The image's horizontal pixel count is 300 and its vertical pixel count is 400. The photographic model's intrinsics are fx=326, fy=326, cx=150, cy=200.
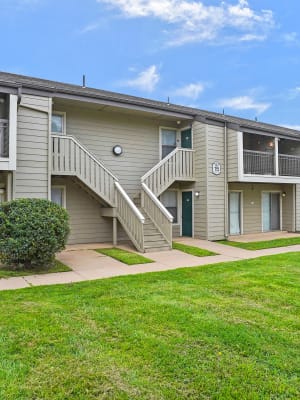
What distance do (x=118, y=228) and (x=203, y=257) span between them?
4.07 metres

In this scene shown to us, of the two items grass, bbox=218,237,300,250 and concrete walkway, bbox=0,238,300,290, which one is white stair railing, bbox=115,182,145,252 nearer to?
concrete walkway, bbox=0,238,300,290

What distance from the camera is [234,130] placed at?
13070mm

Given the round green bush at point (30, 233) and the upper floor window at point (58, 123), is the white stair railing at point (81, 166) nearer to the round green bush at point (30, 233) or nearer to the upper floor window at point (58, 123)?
the upper floor window at point (58, 123)

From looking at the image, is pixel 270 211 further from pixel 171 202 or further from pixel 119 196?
pixel 119 196

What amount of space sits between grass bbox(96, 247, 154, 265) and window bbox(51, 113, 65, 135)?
14.5 feet

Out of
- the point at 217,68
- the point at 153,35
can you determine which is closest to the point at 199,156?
the point at 153,35

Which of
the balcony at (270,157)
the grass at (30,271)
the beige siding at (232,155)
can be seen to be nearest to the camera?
the grass at (30,271)

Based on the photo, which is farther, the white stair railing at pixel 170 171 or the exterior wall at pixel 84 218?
the white stair railing at pixel 170 171

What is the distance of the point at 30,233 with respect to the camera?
286 inches

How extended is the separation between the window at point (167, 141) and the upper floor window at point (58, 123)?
424 cm

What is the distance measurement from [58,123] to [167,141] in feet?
15.3

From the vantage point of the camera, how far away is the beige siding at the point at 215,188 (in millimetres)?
12742

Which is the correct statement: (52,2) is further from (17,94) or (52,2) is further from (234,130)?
(234,130)

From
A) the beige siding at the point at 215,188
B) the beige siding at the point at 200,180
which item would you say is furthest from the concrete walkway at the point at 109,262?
the beige siding at the point at 200,180
